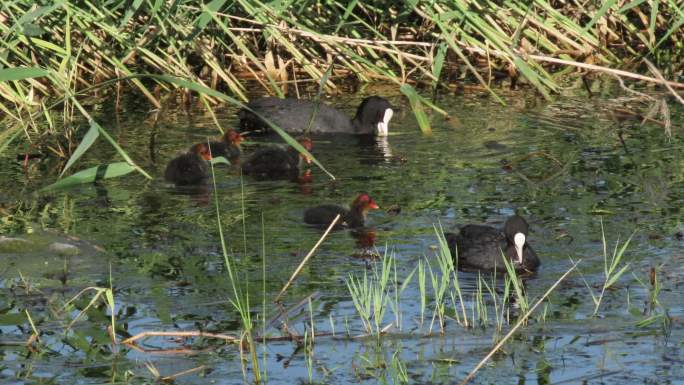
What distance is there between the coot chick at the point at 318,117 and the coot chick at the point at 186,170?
6.72ft

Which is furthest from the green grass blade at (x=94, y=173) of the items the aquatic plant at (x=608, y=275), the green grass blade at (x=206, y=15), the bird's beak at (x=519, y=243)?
the green grass blade at (x=206, y=15)

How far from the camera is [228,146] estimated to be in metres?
10.7

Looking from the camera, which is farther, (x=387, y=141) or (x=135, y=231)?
(x=387, y=141)

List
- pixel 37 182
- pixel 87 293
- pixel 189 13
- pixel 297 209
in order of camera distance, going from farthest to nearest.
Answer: pixel 189 13
pixel 37 182
pixel 297 209
pixel 87 293

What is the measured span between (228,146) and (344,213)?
261 cm

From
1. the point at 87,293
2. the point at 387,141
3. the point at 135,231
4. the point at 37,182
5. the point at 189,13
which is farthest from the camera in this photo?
the point at 189,13

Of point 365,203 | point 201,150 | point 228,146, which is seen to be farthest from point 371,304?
point 228,146

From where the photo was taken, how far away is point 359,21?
40.9 feet

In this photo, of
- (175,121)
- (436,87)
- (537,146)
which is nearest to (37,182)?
(175,121)

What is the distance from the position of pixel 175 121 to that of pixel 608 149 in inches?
150

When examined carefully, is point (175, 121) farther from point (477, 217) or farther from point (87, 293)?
point (87, 293)

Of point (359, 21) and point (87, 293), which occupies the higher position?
point (359, 21)

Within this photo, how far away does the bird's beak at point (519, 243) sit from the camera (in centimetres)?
728

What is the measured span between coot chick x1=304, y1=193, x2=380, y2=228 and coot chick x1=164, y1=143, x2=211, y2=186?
1.39 metres
